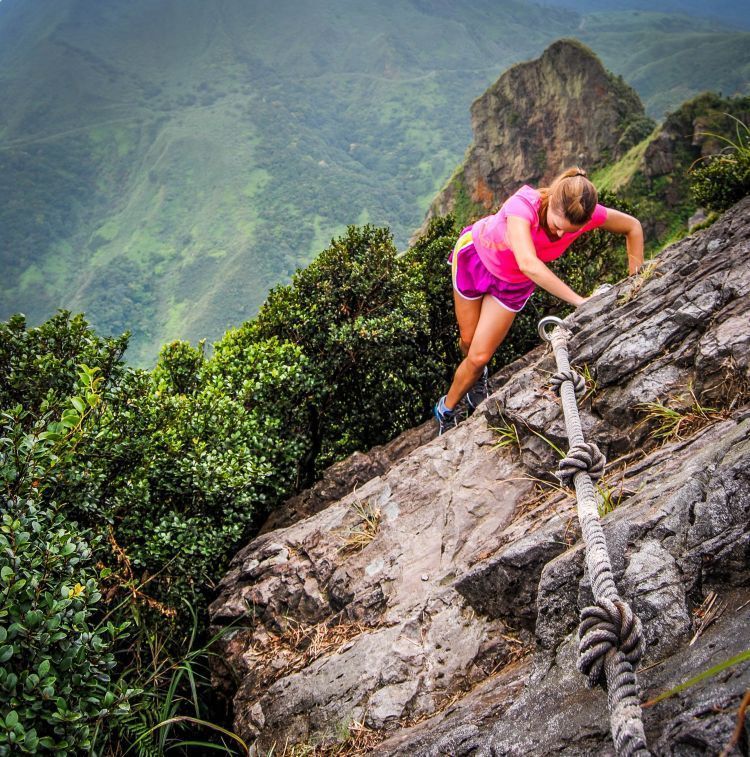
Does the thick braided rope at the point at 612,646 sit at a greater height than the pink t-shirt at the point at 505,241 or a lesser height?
lesser

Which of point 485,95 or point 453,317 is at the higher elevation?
point 485,95

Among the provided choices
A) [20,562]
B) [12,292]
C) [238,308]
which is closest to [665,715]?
[20,562]

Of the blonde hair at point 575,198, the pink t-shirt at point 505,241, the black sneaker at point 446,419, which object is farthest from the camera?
the black sneaker at point 446,419

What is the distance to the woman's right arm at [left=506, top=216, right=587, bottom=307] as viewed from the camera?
4469 mm

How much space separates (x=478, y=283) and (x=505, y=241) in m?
0.54

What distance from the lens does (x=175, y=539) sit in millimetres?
5355

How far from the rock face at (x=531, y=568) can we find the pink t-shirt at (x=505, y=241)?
676 millimetres

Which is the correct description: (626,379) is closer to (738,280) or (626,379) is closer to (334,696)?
(738,280)

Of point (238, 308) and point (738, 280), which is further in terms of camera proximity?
point (238, 308)

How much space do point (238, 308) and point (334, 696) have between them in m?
136

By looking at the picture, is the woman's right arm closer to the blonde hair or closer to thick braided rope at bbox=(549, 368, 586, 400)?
the blonde hair

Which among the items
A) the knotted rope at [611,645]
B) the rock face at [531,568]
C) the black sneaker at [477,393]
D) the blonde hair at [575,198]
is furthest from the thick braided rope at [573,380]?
the black sneaker at [477,393]

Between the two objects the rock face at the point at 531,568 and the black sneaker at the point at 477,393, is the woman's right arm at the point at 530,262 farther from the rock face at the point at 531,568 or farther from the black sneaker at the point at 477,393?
the black sneaker at the point at 477,393

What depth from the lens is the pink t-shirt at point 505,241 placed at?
4754 millimetres
